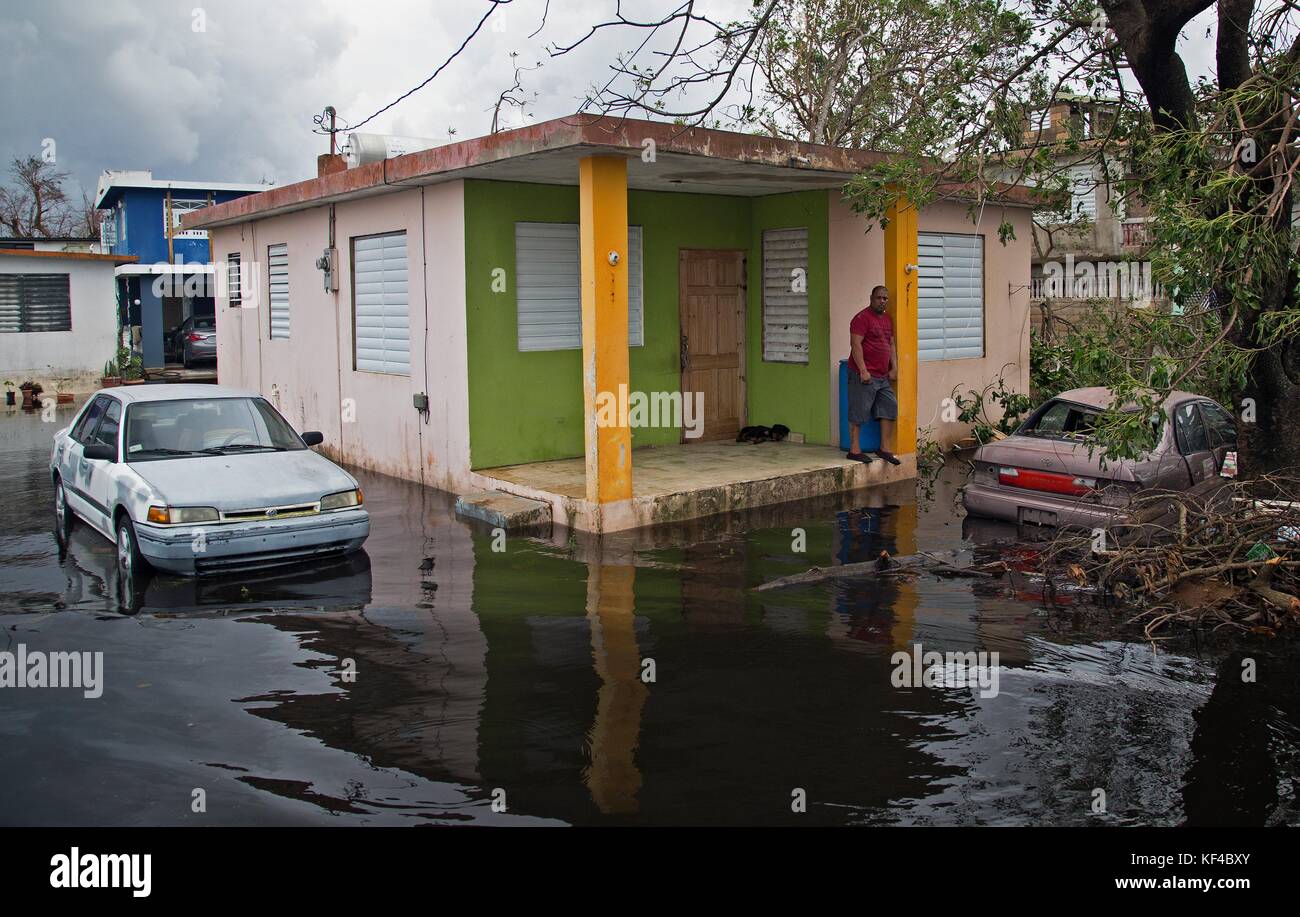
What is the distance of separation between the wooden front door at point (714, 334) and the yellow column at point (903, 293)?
Result: 7.70 ft

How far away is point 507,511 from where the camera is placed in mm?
11078

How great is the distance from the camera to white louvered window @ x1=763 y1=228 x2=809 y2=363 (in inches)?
578

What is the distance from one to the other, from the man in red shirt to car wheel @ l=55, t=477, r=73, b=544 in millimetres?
8417

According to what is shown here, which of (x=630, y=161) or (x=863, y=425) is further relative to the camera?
(x=863, y=425)

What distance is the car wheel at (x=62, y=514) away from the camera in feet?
35.8

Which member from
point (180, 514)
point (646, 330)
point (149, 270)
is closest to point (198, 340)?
point (149, 270)

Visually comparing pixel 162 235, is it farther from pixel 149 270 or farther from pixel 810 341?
pixel 810 341

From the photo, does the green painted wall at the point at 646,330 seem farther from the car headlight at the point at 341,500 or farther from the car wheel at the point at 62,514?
the car wheel at the point at 62,514

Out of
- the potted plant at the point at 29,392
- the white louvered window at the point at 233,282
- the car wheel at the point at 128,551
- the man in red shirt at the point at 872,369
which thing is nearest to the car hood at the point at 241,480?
the car wheel at the point at 128,551

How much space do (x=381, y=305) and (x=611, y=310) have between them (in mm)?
4416

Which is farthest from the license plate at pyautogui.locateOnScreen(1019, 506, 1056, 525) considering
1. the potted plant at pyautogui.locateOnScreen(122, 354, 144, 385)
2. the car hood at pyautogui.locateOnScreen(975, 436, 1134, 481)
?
the potted plant at pyautogui.locateOnScreen(122, 354, 144, 385)

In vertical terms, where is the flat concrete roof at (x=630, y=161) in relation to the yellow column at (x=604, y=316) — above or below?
above
